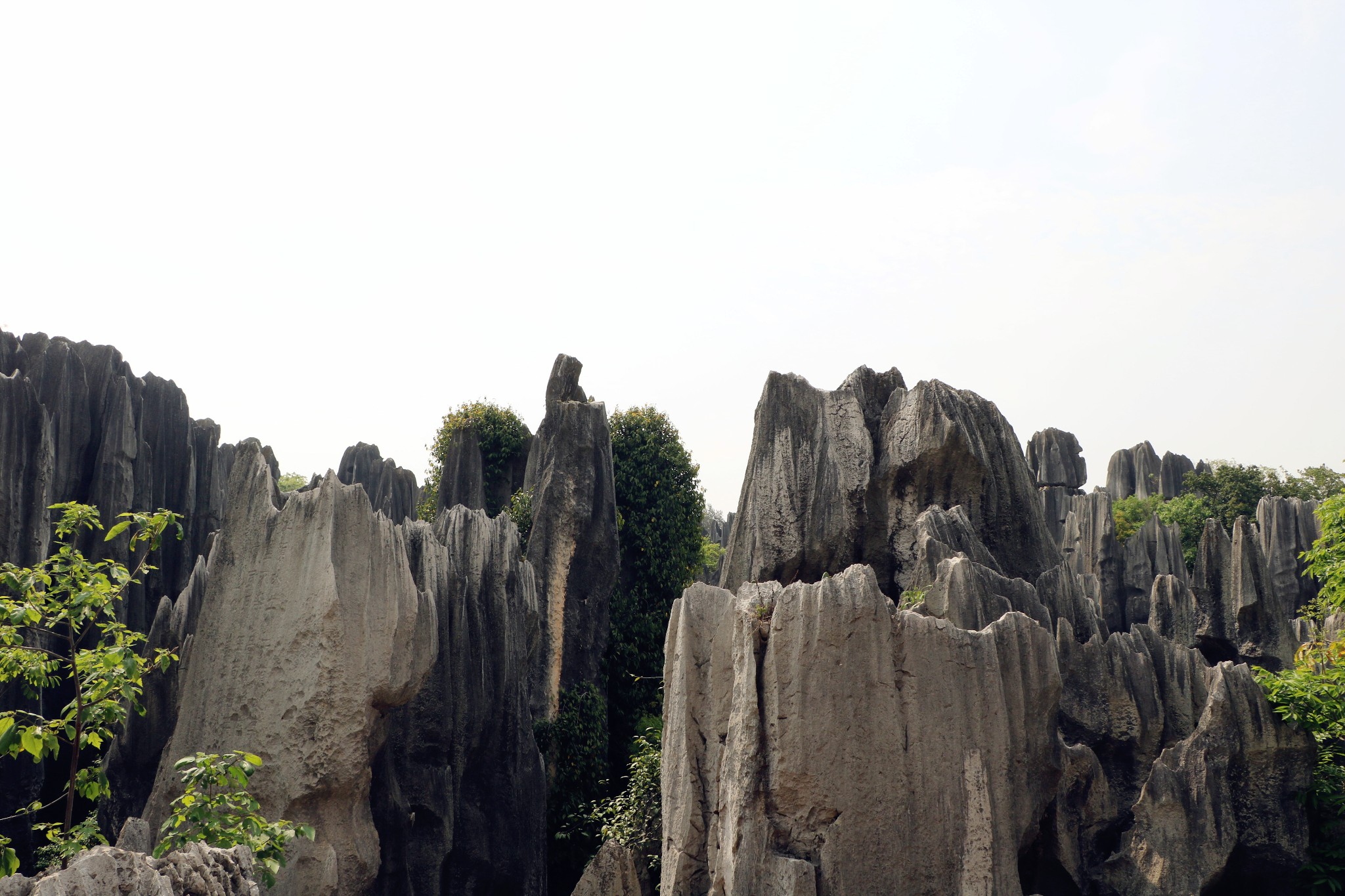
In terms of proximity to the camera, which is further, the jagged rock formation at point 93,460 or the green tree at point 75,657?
the jagged rock formation at point 93,460

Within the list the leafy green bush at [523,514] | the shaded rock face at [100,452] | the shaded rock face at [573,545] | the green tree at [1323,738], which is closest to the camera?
the green tree at [1323,738]

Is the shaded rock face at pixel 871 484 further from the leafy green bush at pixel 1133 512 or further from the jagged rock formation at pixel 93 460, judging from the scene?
Result: the leafy green bush at pixel 1133 512

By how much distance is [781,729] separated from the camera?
8.46 meters

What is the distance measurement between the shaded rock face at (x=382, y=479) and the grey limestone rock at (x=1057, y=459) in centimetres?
3299

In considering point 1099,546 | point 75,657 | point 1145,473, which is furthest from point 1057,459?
point 75,657

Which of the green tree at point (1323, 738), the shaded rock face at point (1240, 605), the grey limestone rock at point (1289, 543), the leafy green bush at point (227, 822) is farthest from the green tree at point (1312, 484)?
the leafy green bush at point (227, 822)

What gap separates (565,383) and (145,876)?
57.8ft

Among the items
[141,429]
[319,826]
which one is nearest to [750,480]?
[319,826]

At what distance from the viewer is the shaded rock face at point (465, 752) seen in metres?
12.9

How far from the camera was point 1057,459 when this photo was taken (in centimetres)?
5706

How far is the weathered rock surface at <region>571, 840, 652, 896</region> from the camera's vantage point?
424 inches

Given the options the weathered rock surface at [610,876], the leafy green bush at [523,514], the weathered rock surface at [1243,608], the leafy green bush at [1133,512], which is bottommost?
the weathered rock surface at [610,876]

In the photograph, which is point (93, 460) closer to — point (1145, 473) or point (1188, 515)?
point (1188, 515)

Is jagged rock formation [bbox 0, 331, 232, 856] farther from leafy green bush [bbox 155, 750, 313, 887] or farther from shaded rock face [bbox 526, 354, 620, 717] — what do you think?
leafy green bush [bbox 155, 750, 313, 887]
